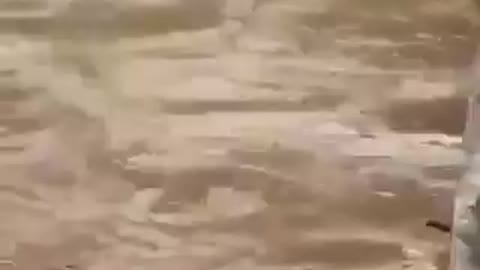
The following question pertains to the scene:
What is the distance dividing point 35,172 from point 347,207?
0.37m

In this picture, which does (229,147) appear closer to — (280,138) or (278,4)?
(280,138)

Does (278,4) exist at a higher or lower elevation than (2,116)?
higher

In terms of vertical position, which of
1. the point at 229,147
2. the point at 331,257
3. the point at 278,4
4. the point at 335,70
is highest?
the point at 278,4

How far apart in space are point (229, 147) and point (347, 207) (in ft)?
0.51

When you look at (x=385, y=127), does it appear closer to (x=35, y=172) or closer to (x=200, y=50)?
(x=200, y=50)

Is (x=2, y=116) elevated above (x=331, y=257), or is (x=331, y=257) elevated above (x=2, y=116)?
(x=2, y=116)

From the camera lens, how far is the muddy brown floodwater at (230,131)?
0.98m

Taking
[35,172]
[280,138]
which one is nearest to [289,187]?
[280,138]

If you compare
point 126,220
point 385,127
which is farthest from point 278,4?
point 126,220

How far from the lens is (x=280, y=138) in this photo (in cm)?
103

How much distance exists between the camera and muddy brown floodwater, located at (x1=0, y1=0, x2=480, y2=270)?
3.21 feet

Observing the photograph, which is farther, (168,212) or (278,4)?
(278,4)

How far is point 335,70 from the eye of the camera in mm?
1078

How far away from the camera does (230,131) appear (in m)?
1.04
